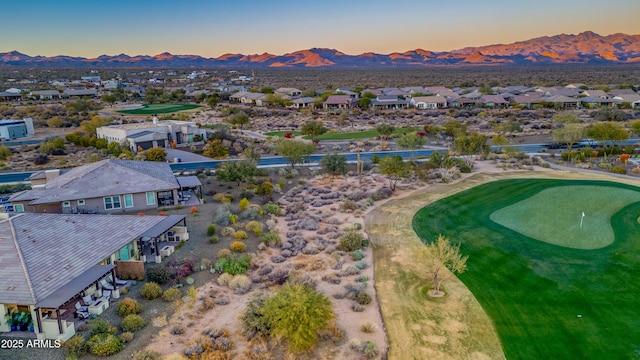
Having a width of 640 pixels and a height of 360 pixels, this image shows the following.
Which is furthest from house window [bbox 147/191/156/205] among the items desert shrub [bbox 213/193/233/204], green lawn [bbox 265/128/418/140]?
green lawn [bbox 265/128/418/140]

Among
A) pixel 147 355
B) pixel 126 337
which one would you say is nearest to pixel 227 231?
pixel 126 337

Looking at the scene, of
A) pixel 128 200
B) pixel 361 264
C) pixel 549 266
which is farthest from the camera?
pixel 128 200

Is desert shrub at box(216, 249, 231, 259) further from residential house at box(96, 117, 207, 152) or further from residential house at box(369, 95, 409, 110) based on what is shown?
residential house at box(369, 95, 409, 110)

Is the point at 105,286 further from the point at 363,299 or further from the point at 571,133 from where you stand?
the point at 571,133

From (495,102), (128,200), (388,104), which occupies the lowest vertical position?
(128,200)

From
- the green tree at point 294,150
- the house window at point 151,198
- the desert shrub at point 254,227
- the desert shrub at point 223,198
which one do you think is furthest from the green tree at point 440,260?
the green tree at point 294,150

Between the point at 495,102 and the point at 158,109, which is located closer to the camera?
the point at 495,102

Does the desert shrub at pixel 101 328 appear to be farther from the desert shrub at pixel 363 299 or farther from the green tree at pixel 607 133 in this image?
the green tree at pixel 607 133
